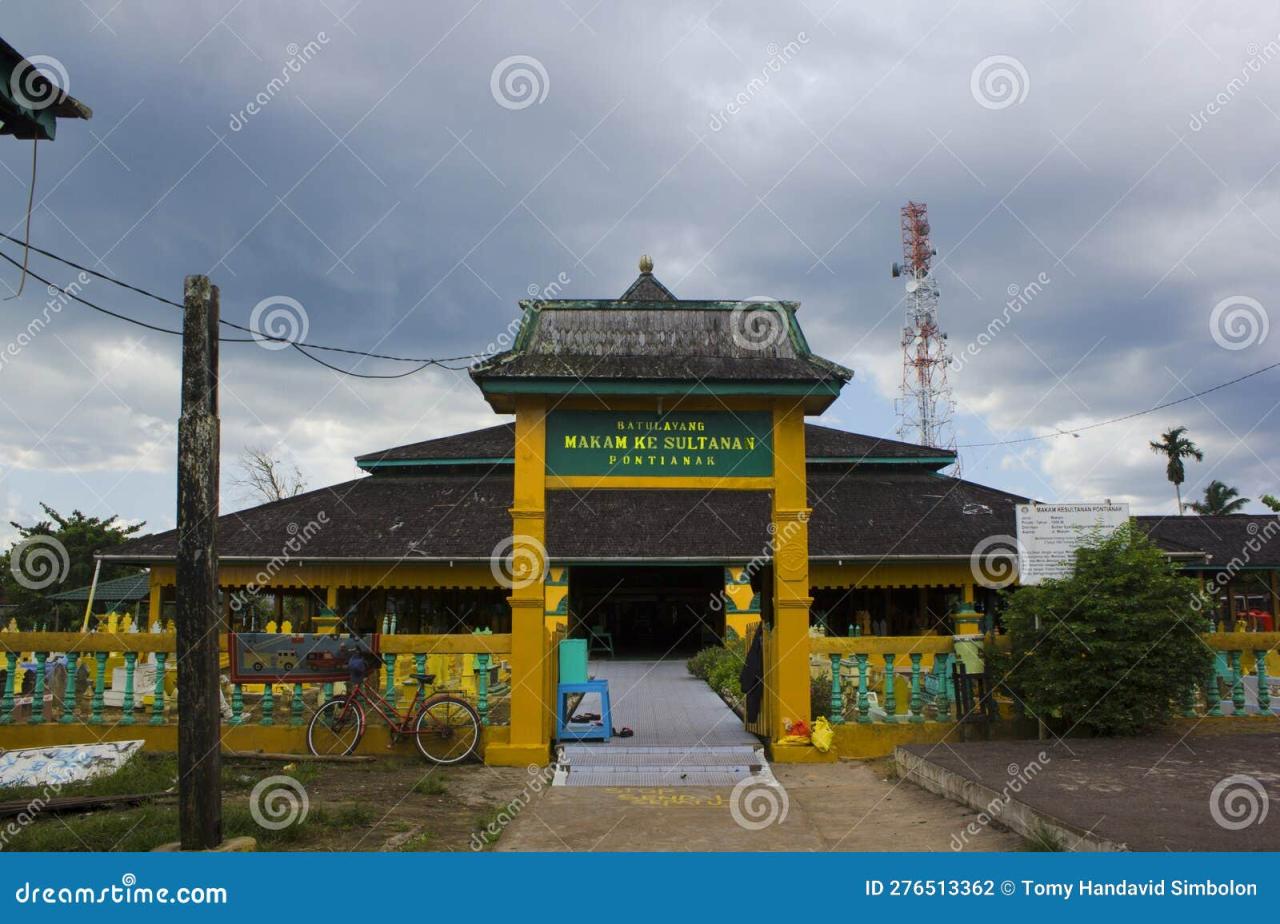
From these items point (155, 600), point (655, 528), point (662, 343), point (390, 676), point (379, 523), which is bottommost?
point (390, 676)

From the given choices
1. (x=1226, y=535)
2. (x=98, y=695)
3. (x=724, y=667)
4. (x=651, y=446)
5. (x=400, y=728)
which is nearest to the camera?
(x=98, y=695)

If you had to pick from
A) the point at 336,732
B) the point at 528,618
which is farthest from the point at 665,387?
the point at 336,732

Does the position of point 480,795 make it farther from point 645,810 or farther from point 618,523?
point 618,523

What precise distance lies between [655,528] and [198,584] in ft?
55.7

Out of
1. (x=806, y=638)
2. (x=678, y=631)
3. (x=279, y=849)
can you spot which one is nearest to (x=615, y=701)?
(x=806, y=638)

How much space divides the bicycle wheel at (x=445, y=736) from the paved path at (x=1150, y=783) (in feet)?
14.9

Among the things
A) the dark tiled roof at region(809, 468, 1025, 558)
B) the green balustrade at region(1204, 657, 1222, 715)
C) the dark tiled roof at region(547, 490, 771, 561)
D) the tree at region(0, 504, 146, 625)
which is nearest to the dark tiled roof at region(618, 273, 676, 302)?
the dark tiled roof at region(547, 490, 771, 561)

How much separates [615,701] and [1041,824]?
9.89m

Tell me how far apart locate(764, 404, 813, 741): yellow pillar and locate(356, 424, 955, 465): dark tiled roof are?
1610cm

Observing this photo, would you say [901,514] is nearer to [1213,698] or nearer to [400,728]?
[1213,698]

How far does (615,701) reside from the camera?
1520 centimetres

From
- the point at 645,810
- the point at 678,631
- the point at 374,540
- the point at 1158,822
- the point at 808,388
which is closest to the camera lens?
the point at 1158,822

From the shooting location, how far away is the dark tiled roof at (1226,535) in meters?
25.8

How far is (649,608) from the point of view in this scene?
105 ft
